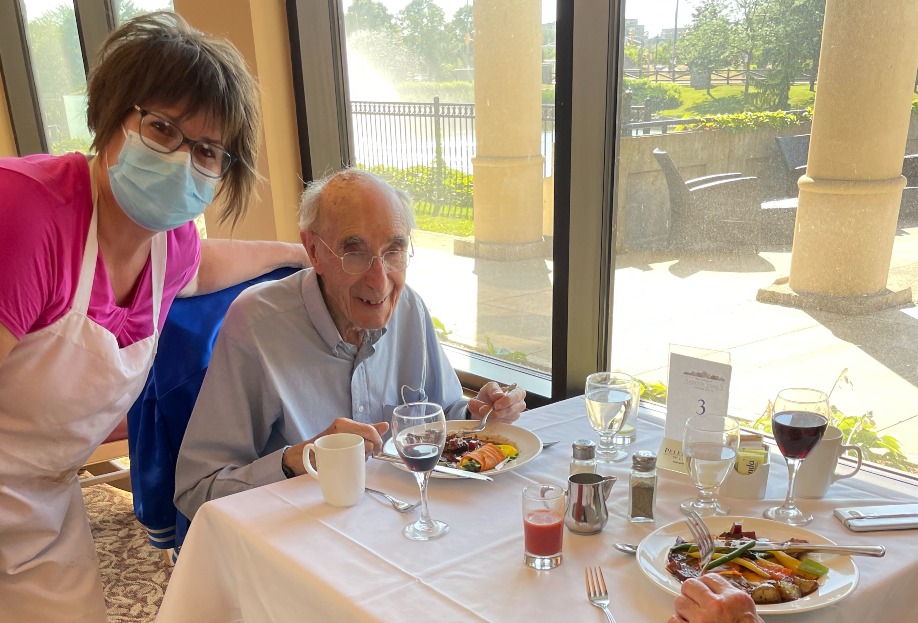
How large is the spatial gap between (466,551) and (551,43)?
161cm

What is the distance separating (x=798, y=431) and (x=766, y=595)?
13.3 inches

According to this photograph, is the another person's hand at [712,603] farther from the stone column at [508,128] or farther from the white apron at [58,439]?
the stone column at [508,128]

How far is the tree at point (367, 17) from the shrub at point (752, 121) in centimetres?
141

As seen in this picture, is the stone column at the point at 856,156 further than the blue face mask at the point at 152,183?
Yes

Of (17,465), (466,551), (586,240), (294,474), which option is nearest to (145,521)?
(17,465)

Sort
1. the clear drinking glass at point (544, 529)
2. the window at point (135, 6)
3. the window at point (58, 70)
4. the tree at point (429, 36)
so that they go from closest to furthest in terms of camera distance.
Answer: the clear drinking glass at point (544, 529), the tree at point (429, 36), the window at point (135, 6), the window at point (58, 70)

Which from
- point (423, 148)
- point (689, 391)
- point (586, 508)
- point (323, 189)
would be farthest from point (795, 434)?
point (423, 148)

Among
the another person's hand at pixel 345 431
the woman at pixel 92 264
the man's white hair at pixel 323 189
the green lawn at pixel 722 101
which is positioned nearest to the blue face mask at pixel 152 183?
the woman at pixel 92 264

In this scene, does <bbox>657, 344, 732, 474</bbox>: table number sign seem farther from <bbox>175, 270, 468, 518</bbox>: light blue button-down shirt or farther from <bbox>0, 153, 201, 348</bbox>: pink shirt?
<bbox>0, 153, 201, 348</bbox>: pink shirt

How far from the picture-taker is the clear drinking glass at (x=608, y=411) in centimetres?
149

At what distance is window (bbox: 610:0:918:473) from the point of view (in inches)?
69.9

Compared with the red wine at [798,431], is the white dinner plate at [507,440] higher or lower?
lower

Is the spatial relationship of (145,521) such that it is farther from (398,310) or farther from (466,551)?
(466,551)

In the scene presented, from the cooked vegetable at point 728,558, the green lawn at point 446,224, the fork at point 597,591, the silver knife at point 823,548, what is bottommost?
the fork at point 597,591
